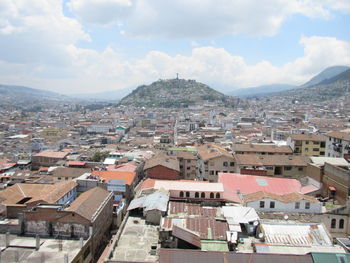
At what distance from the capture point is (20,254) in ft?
56.0

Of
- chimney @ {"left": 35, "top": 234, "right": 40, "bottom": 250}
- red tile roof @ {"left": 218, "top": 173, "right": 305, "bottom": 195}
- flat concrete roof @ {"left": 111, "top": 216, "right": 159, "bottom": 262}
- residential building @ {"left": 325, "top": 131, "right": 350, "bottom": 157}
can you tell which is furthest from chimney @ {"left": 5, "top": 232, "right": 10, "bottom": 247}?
residential building @ {"left": 325, "top": 131, "right": 350, "bottom": 157}

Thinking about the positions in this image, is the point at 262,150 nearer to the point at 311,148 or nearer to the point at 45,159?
the point at 311,148

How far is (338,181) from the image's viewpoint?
21.7 meters

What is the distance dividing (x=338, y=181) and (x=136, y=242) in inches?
593

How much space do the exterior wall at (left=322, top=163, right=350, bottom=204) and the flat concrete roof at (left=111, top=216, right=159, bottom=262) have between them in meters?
13.3

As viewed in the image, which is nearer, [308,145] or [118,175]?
[118,175]

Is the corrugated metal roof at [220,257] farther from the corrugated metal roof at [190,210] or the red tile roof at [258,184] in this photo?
the red tile roof at [258,184]

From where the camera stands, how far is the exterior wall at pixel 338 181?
20750mm

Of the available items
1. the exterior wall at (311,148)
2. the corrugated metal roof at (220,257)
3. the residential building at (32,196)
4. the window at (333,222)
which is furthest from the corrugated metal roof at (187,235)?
the exterior wall at (311,148)

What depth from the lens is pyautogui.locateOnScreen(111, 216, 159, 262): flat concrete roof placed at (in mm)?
14544

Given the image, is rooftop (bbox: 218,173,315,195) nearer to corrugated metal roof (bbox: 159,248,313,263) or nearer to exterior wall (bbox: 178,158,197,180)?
corrugated metal roof (bbox: 159,248,313,263)

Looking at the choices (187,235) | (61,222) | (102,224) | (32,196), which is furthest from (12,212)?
(187,235)

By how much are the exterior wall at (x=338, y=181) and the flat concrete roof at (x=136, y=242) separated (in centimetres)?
1325

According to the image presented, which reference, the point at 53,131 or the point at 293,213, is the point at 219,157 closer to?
the point at 293,213
